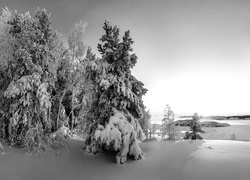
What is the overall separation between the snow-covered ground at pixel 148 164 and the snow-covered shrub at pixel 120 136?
1.86 ft

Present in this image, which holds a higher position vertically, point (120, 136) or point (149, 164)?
point (120, 136)

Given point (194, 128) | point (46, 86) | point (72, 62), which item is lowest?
point (194, 128)

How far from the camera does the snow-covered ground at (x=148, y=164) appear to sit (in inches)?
366

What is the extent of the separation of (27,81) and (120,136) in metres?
7.76

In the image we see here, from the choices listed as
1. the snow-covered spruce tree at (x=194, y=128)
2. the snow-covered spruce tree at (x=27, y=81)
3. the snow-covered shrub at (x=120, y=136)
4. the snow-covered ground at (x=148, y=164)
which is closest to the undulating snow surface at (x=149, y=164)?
the snow-covered ground at (x=148, y=164)

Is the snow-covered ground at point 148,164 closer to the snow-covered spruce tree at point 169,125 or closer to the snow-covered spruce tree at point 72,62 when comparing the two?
the snow-covered spruce tree at point 72,62

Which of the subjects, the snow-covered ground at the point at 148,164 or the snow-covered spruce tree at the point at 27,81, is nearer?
the snow-covered ground at the point at 148,164

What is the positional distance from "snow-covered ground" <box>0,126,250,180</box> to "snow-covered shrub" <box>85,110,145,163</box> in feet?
1.86

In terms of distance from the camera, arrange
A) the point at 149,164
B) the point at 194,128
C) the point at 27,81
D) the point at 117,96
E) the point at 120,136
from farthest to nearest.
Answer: the point at 194,128
the point at 27,81
the point at 117,96
the point at 149,164
the point at 120,136

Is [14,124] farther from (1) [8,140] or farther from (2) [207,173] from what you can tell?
(2) [207,173]

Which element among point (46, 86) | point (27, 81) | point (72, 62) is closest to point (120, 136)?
point (46, 86)

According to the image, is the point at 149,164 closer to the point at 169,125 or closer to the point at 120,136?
the point at 120,136

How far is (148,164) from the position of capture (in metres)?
10.8

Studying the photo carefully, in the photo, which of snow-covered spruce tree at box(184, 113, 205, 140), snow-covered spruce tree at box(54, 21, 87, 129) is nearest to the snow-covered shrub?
snow-covered spruce tree at box(54, 21, 87, 129)
